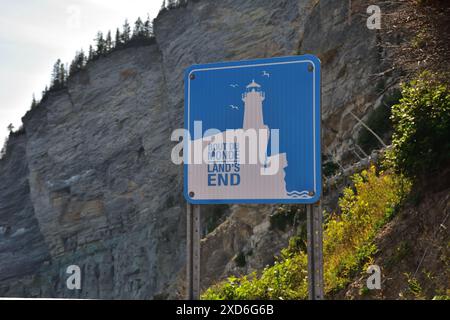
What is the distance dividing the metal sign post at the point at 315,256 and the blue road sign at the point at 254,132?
0.62 feet

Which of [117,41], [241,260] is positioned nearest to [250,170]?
[241,260]

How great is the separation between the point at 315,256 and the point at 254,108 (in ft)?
4.27

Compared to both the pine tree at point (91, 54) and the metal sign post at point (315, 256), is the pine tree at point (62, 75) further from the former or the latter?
the metal sign post at point (315, 256)

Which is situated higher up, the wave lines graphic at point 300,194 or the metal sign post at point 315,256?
the wave lines graphic at point 300,194

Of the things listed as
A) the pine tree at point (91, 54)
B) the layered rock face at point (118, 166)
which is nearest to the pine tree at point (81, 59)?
the pine tree at point (91, 54)

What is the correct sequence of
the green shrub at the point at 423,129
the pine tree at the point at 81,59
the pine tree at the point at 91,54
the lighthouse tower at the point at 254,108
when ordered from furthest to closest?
the pine tree at the point at 81,59 < the pine tree at the point at 91,54 < the green shrub at the point at 423,129 < the lighthouse tower at the point at 254,108

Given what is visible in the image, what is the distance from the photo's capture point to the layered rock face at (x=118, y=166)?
4350 cm

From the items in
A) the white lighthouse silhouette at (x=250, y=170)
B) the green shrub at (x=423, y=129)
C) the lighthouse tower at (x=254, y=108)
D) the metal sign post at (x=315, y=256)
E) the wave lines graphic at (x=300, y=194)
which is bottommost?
the metal sign post at (x=315, y=256)

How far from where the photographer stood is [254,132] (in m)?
5.46

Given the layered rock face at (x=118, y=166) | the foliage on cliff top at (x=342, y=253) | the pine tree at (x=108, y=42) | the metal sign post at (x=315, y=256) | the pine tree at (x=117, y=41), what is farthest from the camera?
the pine tree at (x=108, y=42)

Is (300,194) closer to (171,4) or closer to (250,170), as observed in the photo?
(250,170)

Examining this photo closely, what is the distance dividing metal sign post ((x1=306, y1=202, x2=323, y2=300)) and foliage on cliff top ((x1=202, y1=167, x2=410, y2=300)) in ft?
7.16
